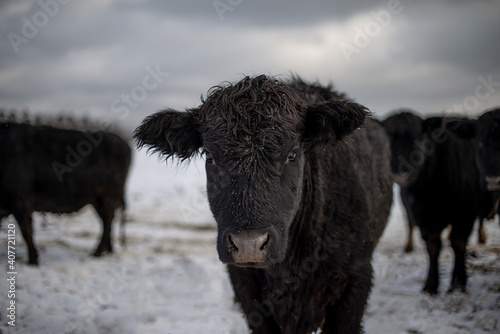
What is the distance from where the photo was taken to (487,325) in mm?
4133

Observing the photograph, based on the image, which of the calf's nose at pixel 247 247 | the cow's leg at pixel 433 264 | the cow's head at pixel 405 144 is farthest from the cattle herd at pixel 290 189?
the cow's leg at pixel 433 264

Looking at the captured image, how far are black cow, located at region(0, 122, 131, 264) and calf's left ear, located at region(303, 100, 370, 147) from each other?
612 cm

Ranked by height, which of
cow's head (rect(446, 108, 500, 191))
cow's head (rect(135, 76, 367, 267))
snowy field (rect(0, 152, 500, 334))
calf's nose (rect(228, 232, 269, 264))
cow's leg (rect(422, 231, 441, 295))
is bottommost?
snowy field (rect(0, 152, 500, 334))

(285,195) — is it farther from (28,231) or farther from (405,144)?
(28,231)

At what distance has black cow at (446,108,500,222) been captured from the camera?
4738mm

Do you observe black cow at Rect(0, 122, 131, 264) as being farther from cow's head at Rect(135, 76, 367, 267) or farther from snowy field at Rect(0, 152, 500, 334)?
cow's head at Rect(135, 76, 367, 267)

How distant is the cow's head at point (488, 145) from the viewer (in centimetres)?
473

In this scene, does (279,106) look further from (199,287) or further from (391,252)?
(391,252)

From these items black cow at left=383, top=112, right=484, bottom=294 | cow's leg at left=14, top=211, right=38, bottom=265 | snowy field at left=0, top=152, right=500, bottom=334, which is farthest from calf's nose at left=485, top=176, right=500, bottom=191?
cow's leg at left=14, top=211, right=38, bottom=265

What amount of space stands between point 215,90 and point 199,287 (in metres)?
3.75

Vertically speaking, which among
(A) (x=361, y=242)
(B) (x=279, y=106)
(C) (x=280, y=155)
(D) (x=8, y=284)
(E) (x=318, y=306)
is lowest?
(D) (x=8, y=284)

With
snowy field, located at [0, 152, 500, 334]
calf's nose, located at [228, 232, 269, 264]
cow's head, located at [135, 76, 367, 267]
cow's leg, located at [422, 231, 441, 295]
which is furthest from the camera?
cow's leg, located at [422, 231, 441, 295]

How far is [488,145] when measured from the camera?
5.02 metres

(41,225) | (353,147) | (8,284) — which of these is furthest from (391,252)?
(41,225)
